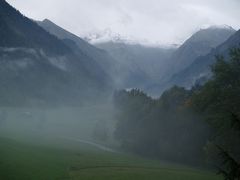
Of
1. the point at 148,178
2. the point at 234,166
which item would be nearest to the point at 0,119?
the point at 148,178

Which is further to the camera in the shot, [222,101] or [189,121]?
[189,121]

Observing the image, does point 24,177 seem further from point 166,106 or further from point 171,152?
point 166,106

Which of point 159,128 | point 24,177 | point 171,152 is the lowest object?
point 24,177

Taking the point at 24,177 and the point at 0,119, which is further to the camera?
the point at 0,119

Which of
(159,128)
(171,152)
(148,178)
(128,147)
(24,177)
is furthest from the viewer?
(128,147)

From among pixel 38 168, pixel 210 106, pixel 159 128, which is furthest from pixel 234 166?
pixel 159 128

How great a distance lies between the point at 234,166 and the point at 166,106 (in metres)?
112

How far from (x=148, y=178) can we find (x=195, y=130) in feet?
157

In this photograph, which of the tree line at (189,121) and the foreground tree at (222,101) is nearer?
the foreground tree at (222,101)

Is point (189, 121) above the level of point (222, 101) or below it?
above

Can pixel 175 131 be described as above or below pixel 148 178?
above

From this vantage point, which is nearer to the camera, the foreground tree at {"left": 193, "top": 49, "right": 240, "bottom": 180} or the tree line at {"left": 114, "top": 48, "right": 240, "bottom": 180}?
the foreground tree at {"left": 193, "top": 49, "right": 240, "bottom": 180}

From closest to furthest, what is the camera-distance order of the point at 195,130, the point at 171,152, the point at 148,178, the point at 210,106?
the point at 148,178
the point at 210,106
the point at 195,130
the point at 171,152

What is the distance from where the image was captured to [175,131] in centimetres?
13088
